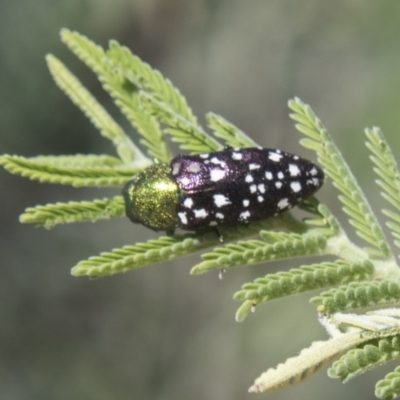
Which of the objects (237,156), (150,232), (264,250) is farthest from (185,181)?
(150,232)

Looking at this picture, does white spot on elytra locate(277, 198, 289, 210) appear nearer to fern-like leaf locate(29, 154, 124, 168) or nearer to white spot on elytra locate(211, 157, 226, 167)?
white spot on elytra locate(211, 157, 226, 167)

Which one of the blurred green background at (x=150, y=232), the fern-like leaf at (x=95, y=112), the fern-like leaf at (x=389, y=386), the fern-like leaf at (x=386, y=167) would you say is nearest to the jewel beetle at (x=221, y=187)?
the fern-like leaf at (x=95, y=112)

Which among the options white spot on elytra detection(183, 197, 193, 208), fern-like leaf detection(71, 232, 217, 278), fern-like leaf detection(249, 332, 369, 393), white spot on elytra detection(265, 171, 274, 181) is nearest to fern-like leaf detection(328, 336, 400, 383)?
fern-like leaf detection(249, 332, 369, 393)

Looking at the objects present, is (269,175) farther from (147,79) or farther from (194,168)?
(147,79)

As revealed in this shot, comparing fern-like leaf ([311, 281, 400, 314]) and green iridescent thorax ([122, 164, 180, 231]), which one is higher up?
green iridescent thorax ([122, 164, 180, 231])

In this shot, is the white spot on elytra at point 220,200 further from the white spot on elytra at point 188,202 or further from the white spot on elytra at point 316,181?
the white spot on elytra at point 316,181

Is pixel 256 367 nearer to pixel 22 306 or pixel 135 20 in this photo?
pixel 22 306

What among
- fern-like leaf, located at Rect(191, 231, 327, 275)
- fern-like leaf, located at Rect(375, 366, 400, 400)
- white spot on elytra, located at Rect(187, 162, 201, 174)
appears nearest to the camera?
fern-like leaf, located at Rect(375, 366, 400, 400)

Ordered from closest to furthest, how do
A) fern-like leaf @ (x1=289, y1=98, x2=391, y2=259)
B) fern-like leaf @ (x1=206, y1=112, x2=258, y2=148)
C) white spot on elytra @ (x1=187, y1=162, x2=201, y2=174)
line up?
fern-like leaf @ (x1=289, y1=98, x2=391, y2=259) → fern-like leaf @ (x1=206, y1=112, x2=258, y2=148) → white spot on elytra @ (x1=187, y1=162, x2=201, y2=174)
